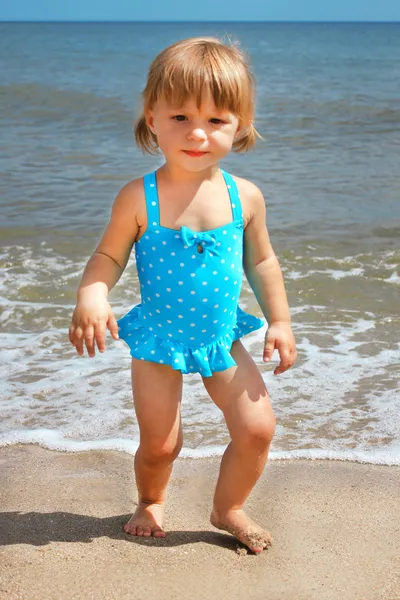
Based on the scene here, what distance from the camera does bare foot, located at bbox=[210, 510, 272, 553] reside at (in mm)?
2639

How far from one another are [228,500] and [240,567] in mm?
226

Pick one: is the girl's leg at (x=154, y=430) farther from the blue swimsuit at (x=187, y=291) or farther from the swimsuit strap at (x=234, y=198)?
the swimsuit strap at (x=234, y=198)

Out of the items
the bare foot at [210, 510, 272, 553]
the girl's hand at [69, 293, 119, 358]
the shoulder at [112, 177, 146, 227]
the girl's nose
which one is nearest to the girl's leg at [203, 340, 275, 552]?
the bare foot at [210, 510, 272, 553]

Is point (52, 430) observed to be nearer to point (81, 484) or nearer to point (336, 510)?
point (81, 484)

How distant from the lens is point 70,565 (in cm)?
250

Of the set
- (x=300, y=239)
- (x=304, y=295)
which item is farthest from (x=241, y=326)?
(x=300, y=239)

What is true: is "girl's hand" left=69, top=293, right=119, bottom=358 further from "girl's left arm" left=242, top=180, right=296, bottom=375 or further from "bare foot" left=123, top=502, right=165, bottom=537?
"bare foot" left=123, top=502, right=165, bottom=537

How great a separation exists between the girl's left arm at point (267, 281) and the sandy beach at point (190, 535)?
54 centimetres

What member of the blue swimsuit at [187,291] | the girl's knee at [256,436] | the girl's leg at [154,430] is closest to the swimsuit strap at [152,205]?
the blue swimsuit at [187,291]

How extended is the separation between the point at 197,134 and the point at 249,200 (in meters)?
0.29

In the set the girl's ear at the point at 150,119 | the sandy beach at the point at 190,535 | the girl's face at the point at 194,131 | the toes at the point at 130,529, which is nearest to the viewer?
the sandy beach at the point at 190,535

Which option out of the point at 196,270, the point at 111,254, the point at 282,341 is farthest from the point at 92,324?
the point at 282,341

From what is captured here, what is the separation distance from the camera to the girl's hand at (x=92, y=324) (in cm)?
245

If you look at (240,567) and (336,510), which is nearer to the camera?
(240,567)
